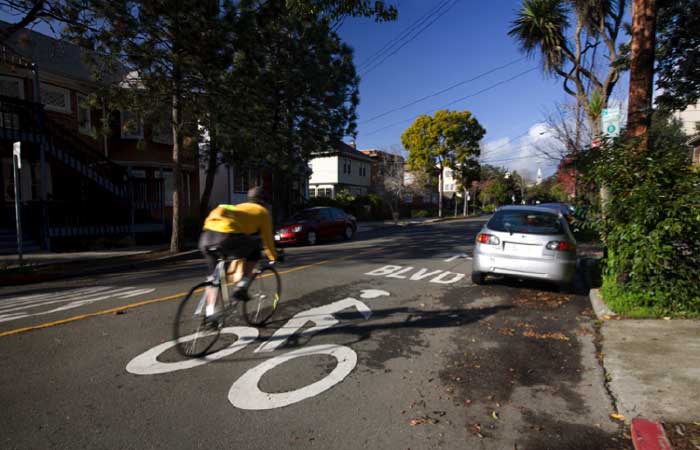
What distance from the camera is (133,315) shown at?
5.77 m

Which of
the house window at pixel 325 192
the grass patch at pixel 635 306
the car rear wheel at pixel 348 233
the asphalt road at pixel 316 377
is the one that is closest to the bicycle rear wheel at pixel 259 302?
the asphalt road at pixel 316 377

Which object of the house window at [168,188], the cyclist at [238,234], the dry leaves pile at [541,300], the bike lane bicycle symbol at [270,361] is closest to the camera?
the bike lane bicycle symbol at [270,361]

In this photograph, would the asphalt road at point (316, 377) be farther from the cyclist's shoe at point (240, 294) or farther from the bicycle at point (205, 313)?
the cyclist's shoe at point (240, 294)

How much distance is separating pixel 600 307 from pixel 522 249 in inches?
59.3

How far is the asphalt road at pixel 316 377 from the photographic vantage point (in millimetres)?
2988

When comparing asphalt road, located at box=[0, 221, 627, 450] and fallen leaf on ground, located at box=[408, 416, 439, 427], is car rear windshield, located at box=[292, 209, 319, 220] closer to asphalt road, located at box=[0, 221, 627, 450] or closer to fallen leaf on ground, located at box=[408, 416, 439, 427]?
asphalt road, located at box=[0, 221, 627, 450]

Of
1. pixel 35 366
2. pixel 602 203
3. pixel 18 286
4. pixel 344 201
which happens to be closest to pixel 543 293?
pixel 602 203

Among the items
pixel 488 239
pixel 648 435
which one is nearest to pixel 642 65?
pixel 488 239

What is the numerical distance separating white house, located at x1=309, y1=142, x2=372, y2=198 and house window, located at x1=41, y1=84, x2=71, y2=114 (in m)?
22.0

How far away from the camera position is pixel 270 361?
4227 mm

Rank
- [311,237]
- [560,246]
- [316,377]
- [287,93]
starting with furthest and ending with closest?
[287,93] < [311,237] < [560,246] < [316,377]

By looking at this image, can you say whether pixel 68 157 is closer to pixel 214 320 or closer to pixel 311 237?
pixel 311 237

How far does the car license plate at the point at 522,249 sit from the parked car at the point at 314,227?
9.55 meters

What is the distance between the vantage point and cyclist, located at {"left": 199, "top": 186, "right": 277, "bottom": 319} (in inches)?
180
